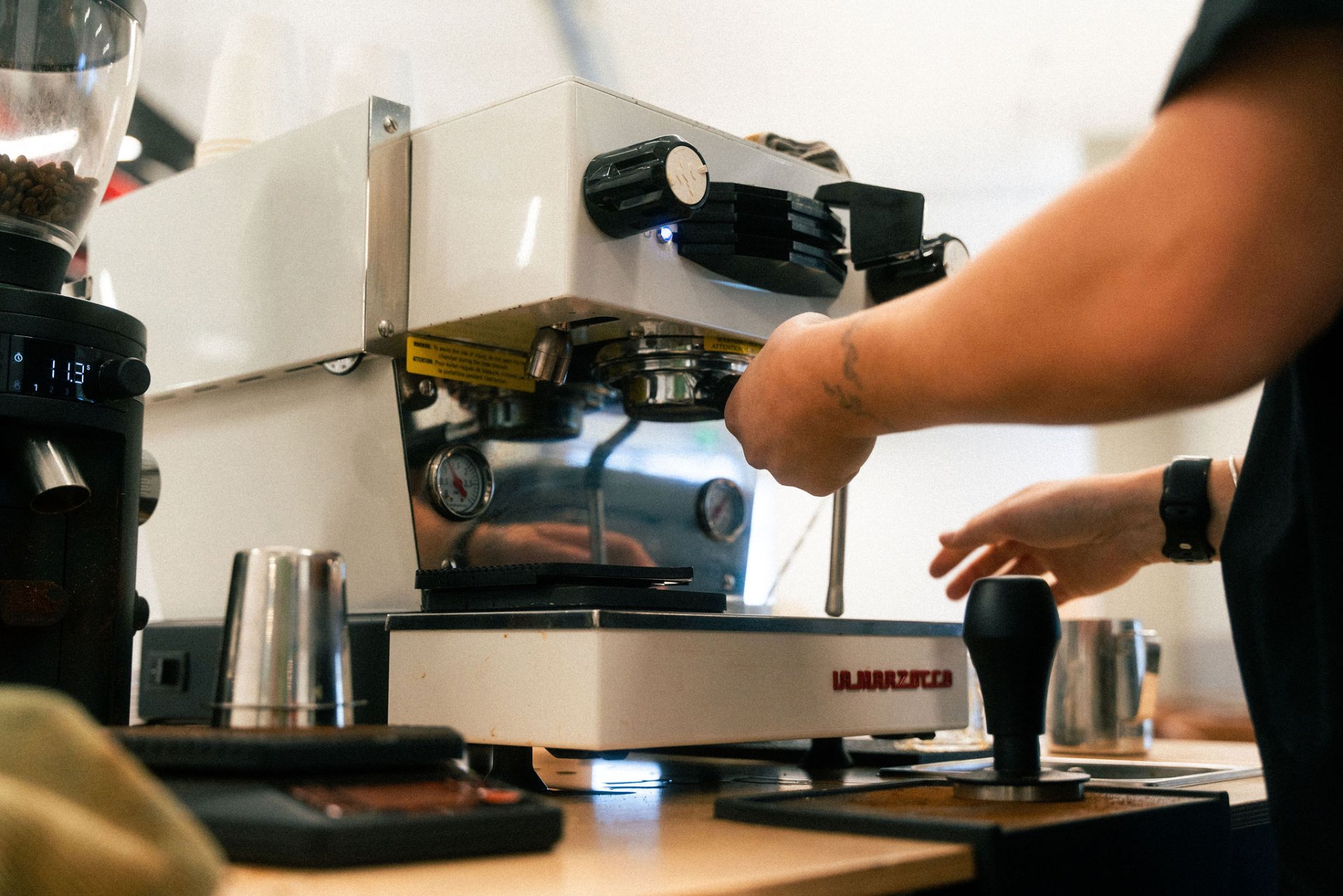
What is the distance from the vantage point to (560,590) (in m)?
0.84

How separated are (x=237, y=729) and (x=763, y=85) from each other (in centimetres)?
241

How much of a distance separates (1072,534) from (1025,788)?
1.55 feet

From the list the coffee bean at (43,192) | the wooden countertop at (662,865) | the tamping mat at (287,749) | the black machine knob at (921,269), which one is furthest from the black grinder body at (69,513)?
the black machine knob at (921,269)

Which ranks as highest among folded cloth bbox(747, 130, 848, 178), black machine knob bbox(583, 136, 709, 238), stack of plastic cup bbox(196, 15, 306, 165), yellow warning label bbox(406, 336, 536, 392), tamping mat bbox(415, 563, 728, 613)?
stack of plastic cup bbox(196, 15, 306, 165)

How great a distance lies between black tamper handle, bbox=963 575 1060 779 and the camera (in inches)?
30.8

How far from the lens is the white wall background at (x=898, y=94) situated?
2.41m

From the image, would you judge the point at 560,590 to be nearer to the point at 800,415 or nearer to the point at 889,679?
the point at 800,415

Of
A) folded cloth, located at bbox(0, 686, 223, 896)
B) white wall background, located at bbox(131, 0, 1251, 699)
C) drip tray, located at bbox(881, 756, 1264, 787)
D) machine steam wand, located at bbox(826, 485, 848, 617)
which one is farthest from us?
white wall background, located at bbox(131, 0, 1251, 699)

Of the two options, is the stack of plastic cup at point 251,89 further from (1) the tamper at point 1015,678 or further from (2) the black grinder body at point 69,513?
(1) the tamper at point 1015,678

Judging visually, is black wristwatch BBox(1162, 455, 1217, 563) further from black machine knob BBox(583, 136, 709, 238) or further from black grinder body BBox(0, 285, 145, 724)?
black grinder body BBox(0, 285, 145, 724)

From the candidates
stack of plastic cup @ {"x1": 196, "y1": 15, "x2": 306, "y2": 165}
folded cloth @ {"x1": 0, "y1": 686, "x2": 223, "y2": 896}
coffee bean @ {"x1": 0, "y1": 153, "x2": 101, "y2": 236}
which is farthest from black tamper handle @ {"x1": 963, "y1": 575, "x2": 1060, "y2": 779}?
stack of plastic cup @ {"x1": 196, "y1": 15, "x2": 306, "y2": 165}

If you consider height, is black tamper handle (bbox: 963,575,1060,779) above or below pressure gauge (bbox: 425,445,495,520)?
below

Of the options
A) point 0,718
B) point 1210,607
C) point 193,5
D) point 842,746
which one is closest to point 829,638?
point 842,746

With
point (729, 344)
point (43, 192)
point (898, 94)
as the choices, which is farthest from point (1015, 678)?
point (898, 94)
